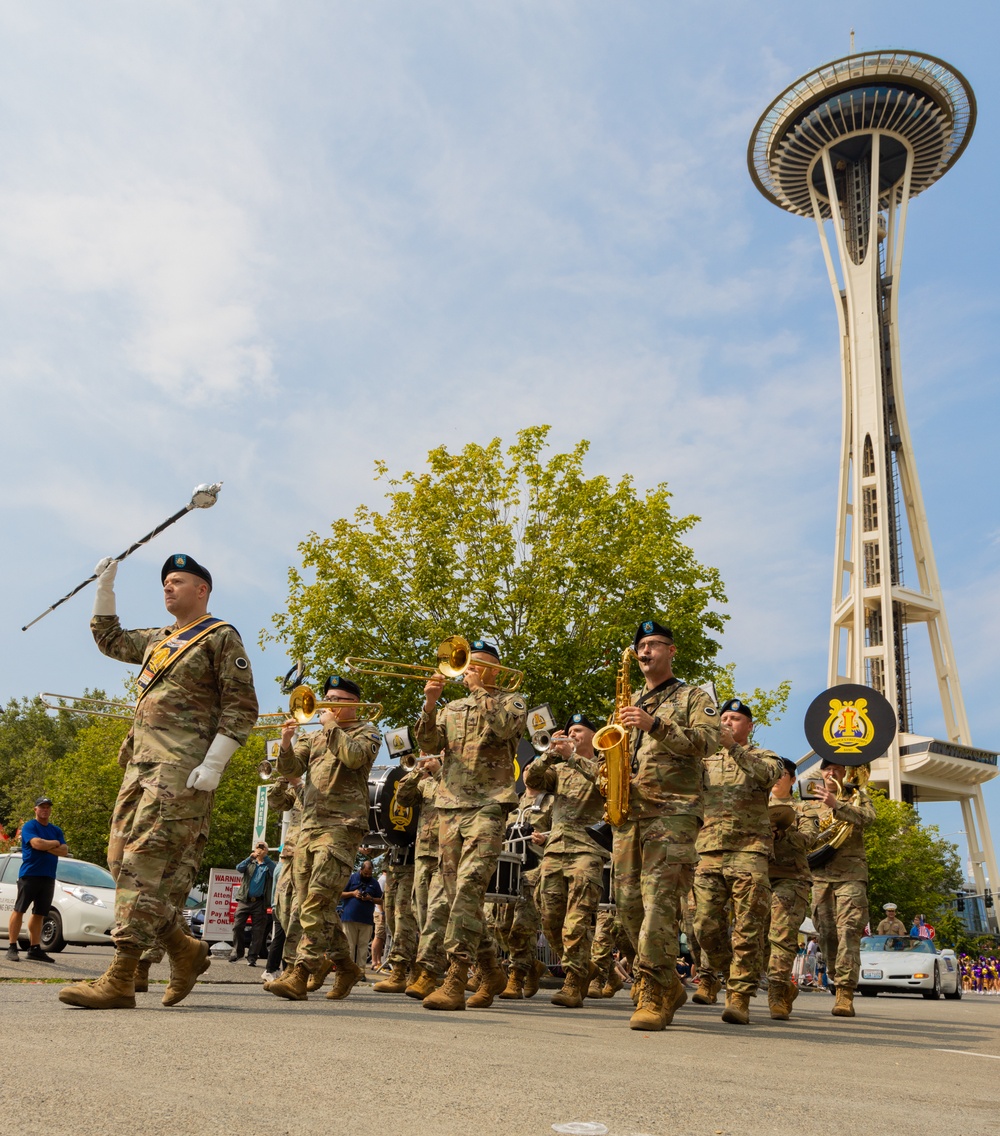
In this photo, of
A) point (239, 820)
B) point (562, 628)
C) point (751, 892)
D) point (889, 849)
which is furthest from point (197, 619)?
point (889, 849)

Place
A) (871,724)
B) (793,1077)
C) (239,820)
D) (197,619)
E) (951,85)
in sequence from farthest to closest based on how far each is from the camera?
(951,85) → (239,820) → (871,724) → (197,619) → (793,1077)

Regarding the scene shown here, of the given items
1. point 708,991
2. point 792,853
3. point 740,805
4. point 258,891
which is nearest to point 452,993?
point 740,805

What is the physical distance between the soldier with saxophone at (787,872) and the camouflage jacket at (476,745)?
3.10m

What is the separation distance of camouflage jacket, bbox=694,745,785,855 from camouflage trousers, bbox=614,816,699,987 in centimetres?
162

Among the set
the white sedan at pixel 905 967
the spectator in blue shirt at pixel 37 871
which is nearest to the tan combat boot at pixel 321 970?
the spectator in blue shirt at pixel 37 871

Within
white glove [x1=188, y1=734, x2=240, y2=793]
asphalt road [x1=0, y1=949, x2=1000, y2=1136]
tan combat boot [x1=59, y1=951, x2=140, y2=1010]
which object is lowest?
asphalt road [x1=0, y1=949, x2=1000, y2=1136]

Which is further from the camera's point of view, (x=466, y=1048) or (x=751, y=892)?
(x=751, y=892)

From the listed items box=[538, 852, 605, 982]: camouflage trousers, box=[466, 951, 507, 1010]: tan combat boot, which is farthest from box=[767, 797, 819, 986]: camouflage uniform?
box=[466, 951, 507, 1010]: tan combat boot

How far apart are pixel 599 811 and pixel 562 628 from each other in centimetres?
1617

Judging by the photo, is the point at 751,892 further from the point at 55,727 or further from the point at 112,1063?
the point at 55,727

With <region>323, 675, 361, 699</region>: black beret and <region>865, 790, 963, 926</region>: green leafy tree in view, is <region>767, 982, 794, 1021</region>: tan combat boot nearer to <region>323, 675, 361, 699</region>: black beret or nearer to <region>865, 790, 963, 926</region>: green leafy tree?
<region>323, 675, 361, 699</region>: black beret

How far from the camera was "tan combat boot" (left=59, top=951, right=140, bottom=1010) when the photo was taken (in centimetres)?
590

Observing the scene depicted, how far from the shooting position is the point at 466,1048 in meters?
5.00

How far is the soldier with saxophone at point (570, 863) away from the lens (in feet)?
30.2
